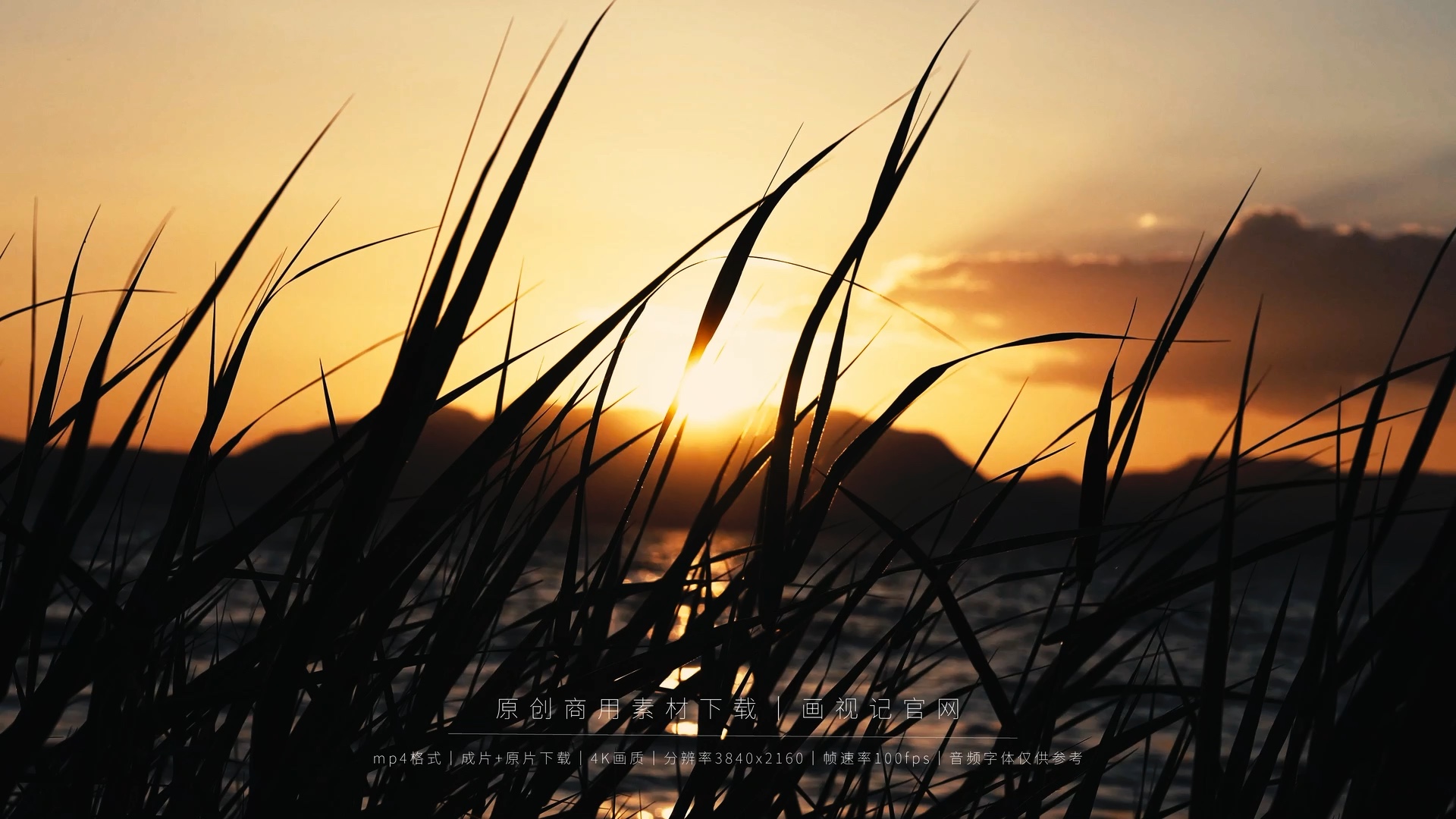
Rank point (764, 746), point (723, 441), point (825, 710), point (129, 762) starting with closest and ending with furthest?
1. point (129, 762)
2. point (764, 746)
3. point (825, 710)
4. point (723, 441)

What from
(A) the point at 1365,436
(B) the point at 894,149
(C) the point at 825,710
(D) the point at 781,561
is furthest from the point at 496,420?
(A) the point at 1365,436

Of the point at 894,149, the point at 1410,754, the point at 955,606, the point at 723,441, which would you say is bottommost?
the point at 1410,754

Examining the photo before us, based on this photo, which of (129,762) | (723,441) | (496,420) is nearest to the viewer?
(496,420)

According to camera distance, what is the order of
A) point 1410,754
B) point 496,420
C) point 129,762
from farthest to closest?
point 129,762, point 496,420, point 1410,754

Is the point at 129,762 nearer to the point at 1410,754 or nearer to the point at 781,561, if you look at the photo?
the point at 781,561

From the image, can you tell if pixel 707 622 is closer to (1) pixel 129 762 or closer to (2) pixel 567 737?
(2) pixel 567 737

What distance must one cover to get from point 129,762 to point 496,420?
454 mm

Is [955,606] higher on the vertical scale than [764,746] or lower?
higher

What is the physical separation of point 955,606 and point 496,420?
1.38 feet

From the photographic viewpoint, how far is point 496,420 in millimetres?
759

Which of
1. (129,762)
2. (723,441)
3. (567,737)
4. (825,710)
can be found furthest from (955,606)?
(129,762)

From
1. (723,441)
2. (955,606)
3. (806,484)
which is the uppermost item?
(723,441)

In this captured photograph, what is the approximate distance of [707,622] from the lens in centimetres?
100

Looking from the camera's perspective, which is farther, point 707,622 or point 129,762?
point 707,622
